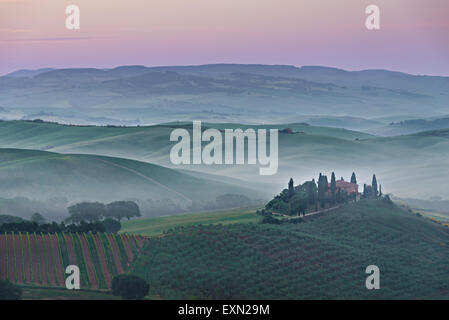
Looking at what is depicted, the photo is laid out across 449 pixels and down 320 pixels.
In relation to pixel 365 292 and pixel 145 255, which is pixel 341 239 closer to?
pixel 365 292

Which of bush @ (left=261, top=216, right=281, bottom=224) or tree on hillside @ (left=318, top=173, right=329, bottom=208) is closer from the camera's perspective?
bush @ (left=261, top=216, right=281, bottom=224)

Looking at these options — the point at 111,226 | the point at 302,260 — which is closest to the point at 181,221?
the point at 111,226

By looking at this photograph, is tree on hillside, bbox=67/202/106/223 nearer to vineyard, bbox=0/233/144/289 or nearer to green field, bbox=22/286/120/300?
vineyard, bbox=0/233/144/289

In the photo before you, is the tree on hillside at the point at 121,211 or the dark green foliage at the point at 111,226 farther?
the tree on hillside at the point at 121,211

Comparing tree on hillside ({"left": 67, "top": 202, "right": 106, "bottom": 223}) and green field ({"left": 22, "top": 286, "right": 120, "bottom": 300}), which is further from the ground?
tree on hillside ({"left": 67, "top": 202, "right": 106, "bottom": 223})

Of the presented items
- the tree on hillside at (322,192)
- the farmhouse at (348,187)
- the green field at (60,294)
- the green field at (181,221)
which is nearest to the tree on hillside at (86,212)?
the green field at (181,221)

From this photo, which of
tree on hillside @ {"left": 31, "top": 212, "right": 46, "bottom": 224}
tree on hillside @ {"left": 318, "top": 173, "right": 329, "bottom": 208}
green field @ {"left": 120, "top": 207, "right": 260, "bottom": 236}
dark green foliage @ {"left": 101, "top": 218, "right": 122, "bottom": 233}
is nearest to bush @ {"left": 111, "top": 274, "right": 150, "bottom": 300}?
green field @ {"left": 120, "top": 207, "right": 260, "bottom": 236}

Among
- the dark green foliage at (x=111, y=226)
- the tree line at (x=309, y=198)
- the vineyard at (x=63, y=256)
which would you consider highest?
the tree line at (x=309, y=198)

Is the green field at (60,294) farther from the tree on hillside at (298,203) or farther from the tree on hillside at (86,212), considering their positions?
the tree on hillside at (86,212)
